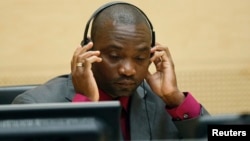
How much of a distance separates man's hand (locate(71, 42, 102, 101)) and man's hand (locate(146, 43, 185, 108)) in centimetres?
21

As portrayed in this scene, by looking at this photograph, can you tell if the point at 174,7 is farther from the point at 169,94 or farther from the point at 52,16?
the point at 169,94

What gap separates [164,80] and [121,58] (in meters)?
0.21

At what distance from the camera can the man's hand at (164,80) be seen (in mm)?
1205

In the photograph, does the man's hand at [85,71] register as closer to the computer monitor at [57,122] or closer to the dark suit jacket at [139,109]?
the dark suit jacket at [139,109]

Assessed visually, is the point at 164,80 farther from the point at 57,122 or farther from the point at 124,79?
the point at 57,122

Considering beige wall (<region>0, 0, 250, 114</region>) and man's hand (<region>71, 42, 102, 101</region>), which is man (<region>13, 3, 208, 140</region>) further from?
beige wall (<region>0, 0, 250, 114</region>)


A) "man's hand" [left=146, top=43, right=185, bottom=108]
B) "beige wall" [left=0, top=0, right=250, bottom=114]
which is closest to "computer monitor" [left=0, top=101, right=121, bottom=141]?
"man's hand" [left=146, top=43, right=185, bottom=108]

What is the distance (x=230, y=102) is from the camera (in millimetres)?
2109

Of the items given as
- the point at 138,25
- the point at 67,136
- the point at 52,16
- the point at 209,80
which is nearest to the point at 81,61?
the point at 138,25

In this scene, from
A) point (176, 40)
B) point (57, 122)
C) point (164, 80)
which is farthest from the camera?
point (176, 40)

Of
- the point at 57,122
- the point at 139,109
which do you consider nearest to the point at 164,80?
the point at 139,109

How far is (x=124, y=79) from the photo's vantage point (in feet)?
3.60

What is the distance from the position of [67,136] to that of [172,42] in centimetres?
170

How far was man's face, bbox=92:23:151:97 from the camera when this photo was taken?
1106 millimetres
